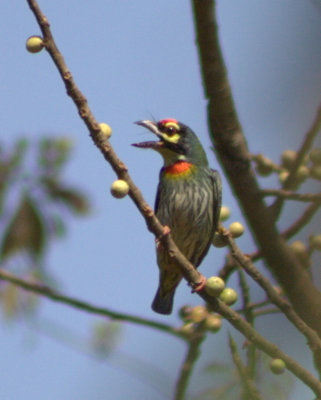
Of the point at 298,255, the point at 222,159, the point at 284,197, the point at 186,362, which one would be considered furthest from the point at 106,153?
the point at 186,362

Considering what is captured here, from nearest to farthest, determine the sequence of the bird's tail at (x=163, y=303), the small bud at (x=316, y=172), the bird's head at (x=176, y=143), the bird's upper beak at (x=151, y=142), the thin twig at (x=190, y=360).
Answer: the small bud at (x=316, y=172) < the thin twig at (x=190, y=360) < the bird's upper beak at (x=151, y=142) < the bird's head at (x=176, y=143) < the bird's tail at (x=163, y=303)

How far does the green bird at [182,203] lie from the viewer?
4.97 m

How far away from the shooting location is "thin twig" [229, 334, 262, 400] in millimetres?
1731

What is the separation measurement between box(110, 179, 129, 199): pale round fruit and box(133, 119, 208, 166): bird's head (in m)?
1.84

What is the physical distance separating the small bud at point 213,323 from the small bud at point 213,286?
0.12 metres

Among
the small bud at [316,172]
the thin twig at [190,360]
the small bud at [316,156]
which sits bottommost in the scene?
the thin twig at [190,360]

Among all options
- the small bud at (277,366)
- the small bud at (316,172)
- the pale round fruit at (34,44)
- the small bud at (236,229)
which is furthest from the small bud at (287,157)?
the pale round fruit at (34,44)

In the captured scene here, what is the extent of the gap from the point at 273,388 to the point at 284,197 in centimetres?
69

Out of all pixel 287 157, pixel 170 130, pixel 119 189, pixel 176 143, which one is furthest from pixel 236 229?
pixel 176 143

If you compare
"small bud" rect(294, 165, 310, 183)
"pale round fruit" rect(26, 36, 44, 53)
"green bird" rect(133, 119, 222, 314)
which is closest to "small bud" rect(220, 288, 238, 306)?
"small bud" rect(294, 165, 310, 183)

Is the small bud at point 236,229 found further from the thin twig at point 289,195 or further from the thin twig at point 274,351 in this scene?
the thin twig at point 289,195

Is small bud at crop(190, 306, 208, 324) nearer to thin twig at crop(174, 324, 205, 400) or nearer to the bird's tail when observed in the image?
thin twig at crop(174, 324, 205, 400)

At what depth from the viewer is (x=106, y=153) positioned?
2592 millimetres

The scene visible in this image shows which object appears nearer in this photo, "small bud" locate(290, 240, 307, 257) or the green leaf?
"small bud" locate(290, 240, 307, 257)
